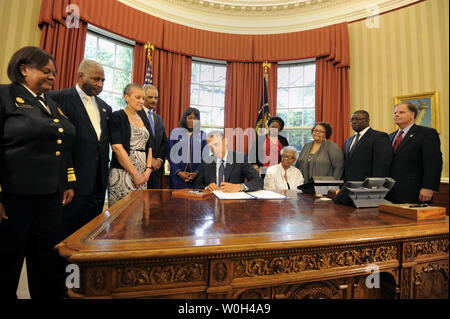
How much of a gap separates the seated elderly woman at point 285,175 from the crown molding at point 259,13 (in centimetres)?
386

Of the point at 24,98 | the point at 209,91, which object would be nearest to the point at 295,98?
the point at 209,91

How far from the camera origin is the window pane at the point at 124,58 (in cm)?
482

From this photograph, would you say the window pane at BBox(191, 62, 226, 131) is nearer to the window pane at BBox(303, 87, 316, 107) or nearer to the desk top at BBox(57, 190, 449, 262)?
the window pane at BBox(303, 87, 316, 107)

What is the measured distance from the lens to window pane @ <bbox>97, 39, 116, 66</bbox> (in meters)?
4.57

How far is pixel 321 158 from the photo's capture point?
2.87 m

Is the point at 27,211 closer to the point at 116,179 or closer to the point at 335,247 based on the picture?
the point at 116,179

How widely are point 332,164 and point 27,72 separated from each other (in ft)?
9.36

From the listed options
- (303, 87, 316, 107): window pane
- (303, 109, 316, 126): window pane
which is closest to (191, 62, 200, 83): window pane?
(303, 87, 316, 107): window pane

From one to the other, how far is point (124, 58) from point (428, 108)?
18.9 ft

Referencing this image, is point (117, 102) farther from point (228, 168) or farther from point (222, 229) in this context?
point (222, 229)

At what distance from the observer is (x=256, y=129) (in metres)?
5.32

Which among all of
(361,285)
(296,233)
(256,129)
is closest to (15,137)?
(296,233)

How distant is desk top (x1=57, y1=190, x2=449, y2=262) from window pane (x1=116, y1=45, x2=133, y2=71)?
4.40 metres

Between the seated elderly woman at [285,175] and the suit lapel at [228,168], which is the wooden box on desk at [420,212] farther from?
the seated elderly woman at [285,175]
